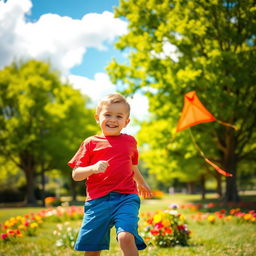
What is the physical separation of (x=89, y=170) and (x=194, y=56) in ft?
34.0

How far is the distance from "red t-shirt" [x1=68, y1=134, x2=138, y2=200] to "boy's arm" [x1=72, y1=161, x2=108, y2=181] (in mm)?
92

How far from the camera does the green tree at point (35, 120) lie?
24000mm

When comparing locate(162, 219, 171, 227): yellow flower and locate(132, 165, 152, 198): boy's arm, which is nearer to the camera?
locate(132, 165, 152, 198): boy's arm

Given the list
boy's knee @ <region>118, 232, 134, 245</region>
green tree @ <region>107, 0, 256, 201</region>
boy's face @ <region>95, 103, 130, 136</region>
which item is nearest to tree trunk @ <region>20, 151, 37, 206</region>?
green tree @ <region>107, 0, 256, 201</region>

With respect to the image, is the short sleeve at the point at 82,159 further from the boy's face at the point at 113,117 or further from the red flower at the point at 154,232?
the red flower at the point at 154,232

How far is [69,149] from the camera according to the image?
25359 mm

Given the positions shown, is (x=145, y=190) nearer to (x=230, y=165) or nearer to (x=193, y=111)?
(x=193, y=111)

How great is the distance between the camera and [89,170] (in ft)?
8.67

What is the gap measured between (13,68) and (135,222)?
25.6 meters

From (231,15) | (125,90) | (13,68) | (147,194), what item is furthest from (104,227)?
(13,68)

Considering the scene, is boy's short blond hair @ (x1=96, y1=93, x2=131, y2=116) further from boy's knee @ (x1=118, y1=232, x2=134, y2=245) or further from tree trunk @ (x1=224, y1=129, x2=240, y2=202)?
tree trunk @ (x1=224, y1=129, x2=240, y2=202)

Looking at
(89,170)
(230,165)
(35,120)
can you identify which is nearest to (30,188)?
(35,120)

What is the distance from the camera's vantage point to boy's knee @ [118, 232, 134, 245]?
2.50 m

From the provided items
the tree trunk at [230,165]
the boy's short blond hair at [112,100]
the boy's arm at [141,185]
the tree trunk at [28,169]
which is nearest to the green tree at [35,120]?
the tree trunk at [28,169]
